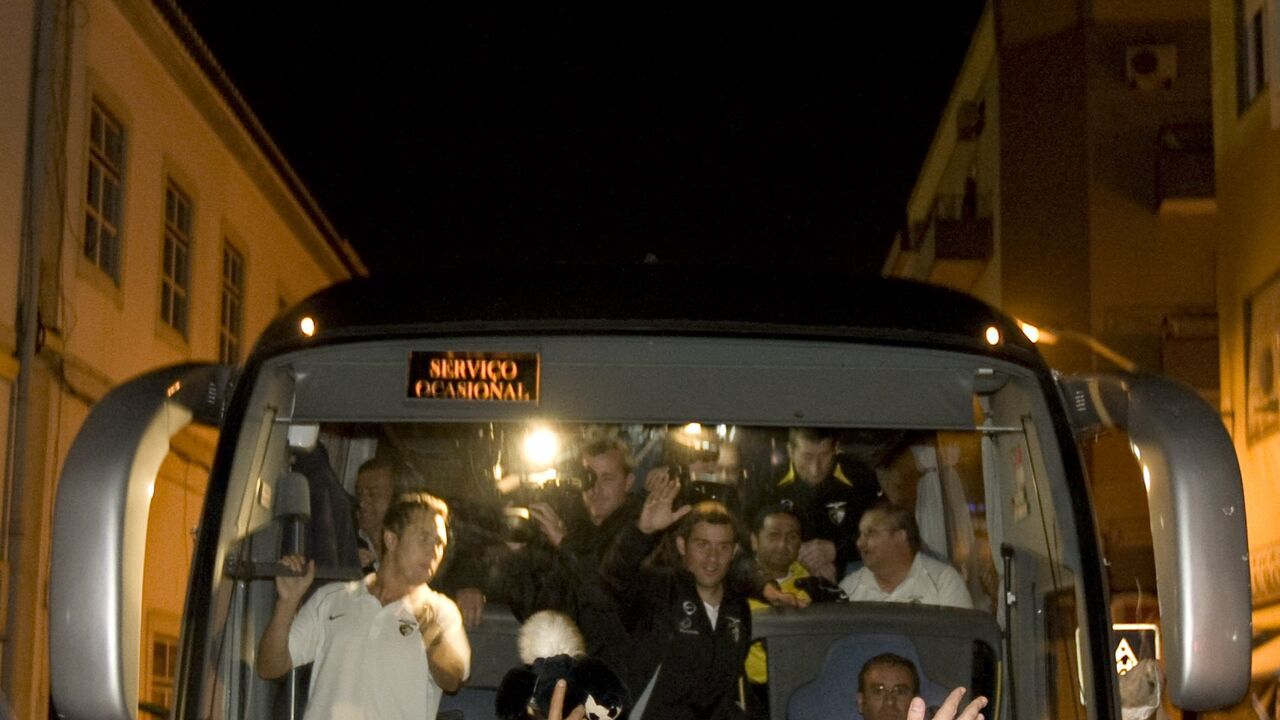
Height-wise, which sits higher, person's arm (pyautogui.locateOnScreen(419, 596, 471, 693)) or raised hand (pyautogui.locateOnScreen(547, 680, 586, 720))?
person's arm (pyautogui.locateOnScreen(419, 596, 471, 693))

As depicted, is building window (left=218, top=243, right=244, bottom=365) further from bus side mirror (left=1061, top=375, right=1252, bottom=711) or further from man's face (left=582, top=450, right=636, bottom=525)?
bus side mirror (left=1061, top=375, right=1252, bottom=711)

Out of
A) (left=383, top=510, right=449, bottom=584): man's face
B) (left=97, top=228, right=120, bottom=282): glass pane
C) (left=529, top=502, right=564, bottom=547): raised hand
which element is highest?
(left=97, top=228, right=120, bottom=282): glass pane

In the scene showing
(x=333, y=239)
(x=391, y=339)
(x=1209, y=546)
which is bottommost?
(x=1209, y=546)

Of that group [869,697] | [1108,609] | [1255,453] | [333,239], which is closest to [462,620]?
[869,697]

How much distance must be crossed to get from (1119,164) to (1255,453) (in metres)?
10.6

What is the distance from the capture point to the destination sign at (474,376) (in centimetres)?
418

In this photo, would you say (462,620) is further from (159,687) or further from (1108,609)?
(159,687)

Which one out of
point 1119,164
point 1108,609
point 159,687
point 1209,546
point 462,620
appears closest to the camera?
point 1209,546

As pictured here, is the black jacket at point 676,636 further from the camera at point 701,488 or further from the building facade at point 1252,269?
the building facade at point 1252,269

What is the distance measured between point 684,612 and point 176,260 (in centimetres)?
1679

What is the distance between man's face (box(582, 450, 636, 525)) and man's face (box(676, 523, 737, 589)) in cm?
19

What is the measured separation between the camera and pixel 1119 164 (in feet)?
94.9

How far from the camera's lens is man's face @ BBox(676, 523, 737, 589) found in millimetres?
4359

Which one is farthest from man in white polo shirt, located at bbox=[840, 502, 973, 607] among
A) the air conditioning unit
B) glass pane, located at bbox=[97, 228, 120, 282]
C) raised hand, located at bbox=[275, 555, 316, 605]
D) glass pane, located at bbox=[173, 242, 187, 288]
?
the air conditioning unit
